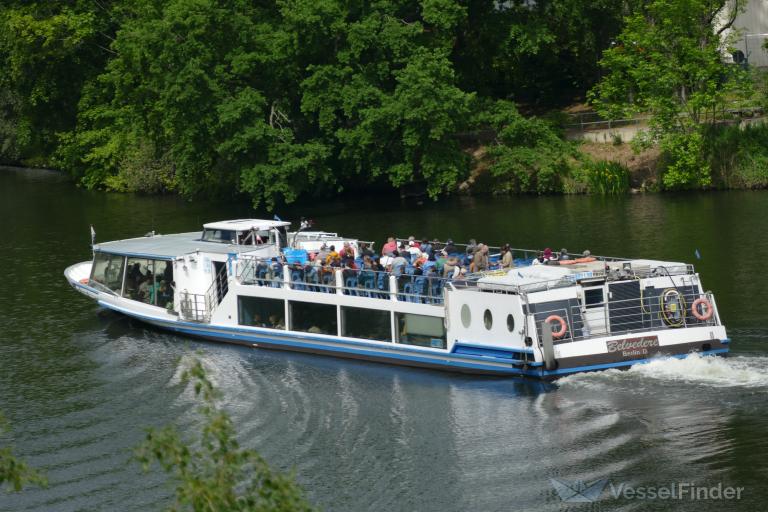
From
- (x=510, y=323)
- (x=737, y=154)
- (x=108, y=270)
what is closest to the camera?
(x=510, y=323)

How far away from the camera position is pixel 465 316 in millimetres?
30547

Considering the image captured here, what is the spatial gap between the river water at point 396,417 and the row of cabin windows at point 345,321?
0.86 metres

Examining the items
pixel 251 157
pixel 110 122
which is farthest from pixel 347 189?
pixel 110 122

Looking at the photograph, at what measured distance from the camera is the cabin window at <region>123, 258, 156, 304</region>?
3700 cm

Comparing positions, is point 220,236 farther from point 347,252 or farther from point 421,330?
point 421,330

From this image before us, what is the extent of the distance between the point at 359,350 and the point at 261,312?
365cm

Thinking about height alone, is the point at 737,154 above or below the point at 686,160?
A: above

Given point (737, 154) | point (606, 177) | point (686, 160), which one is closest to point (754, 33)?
point (737, 154)

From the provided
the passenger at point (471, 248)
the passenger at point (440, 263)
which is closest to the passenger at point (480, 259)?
the passenger at point (471, 248)

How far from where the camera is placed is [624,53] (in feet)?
194

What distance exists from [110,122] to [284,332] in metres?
45.8

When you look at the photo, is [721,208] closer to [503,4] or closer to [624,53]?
[624,53]

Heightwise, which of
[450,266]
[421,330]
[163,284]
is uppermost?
[450,266]

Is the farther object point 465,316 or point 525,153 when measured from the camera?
point 525,153
